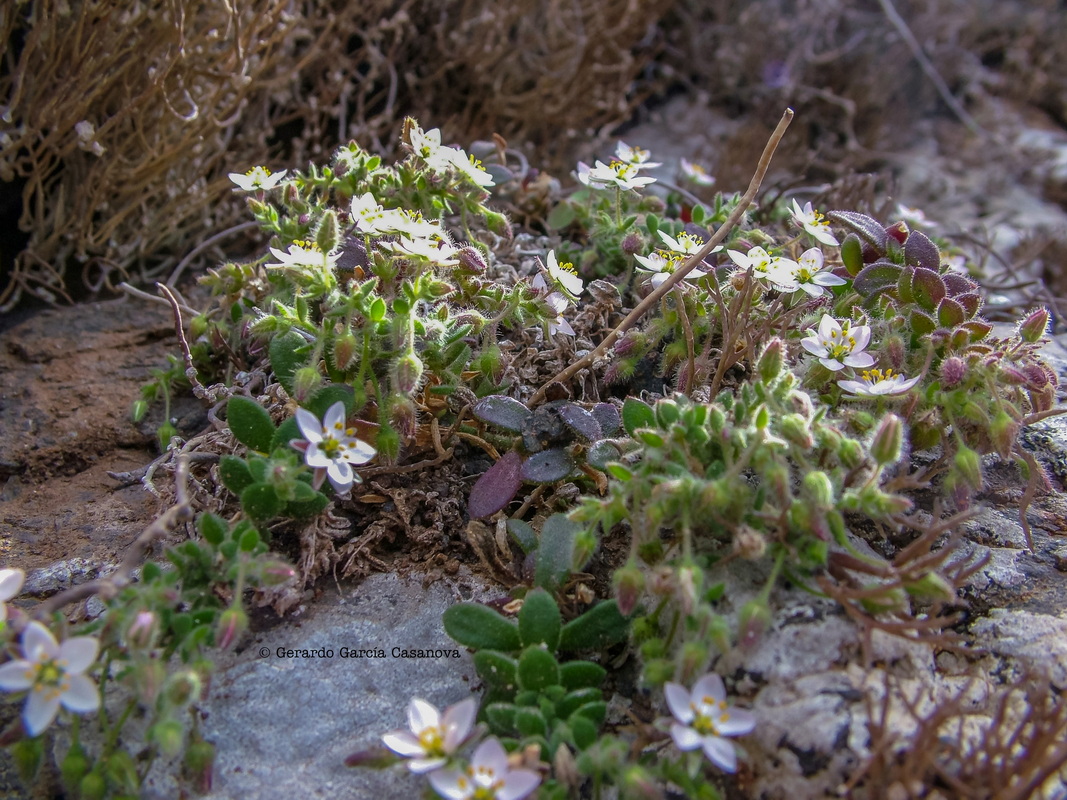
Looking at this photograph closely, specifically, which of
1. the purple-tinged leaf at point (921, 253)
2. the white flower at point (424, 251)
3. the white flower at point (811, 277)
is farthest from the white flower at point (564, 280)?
the purple-tinged leaf at point (921, 253)

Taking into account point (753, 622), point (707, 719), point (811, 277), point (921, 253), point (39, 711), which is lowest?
point (39, 711)

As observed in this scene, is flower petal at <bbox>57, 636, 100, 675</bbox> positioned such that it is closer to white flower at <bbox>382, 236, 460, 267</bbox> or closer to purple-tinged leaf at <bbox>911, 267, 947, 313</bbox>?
white flower at <bbox>382, 236, 460, 267</bbox>

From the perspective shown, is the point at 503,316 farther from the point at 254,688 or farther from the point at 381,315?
the point at 254,688

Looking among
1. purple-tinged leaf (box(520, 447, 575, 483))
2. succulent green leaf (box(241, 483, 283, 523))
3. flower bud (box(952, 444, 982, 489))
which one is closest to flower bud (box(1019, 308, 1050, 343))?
flower bud (box(952, 444, 982, 489))

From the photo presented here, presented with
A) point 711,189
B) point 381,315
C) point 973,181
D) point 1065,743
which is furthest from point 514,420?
point 973,181

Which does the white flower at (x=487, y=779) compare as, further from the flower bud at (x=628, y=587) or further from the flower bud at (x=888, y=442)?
the flower bud at (x=888, y=442)

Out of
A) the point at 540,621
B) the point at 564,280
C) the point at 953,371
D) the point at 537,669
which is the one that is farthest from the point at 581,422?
the point at 953,371

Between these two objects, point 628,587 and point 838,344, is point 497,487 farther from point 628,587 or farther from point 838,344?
point 838,344
